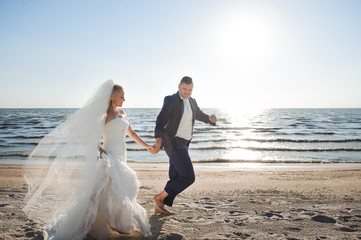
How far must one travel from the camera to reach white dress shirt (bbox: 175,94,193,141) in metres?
4.55

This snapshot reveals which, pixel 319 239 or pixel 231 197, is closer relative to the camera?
pixel 319 239

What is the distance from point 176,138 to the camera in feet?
14.7

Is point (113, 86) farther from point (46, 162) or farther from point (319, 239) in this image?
point (319, 239)

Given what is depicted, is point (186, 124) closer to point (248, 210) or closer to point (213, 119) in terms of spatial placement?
point (213, 119)

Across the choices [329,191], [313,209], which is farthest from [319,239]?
[329,191]

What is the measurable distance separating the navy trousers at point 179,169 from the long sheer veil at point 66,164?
1.41 metres

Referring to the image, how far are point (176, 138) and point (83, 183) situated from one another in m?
1.73

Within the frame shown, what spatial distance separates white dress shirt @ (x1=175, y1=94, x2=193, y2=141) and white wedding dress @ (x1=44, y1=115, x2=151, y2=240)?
4.20 feet

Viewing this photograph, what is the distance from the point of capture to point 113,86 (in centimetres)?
370

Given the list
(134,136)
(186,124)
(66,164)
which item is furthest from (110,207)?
(186,124)

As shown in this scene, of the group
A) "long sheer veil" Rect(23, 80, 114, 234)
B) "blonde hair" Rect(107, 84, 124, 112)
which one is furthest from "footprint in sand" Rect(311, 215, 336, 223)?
"blonde hair" Rect(107, 84, 124, 112)

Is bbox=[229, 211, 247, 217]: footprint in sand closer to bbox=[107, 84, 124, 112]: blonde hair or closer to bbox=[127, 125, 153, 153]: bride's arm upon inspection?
bbox=[127, 125, 153, 153]: bride's arm

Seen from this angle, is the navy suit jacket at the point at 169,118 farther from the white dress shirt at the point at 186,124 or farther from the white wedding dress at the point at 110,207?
the white wedding dress at the point at 110,207

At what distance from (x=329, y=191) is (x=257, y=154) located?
8.24 meters
